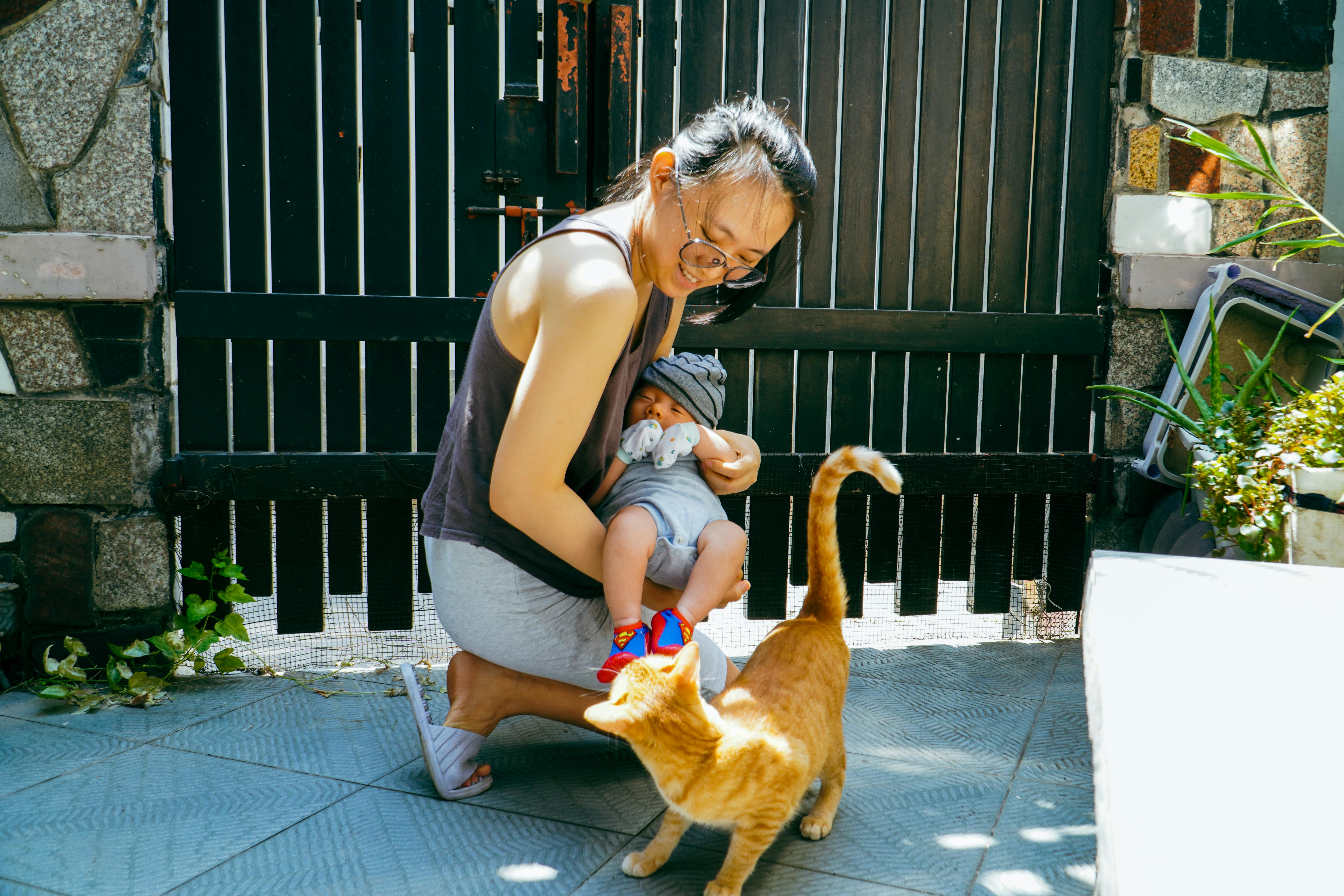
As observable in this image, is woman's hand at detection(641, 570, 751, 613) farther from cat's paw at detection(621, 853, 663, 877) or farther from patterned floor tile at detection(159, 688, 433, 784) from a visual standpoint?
patterned floor tile at detection(159, 688, 433, 784)

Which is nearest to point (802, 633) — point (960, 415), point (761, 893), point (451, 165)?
point (761, 893)

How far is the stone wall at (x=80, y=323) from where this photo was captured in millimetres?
2615

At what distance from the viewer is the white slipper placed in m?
1.97

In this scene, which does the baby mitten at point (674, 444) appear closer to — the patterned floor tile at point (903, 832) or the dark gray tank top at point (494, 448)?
the dark gray tank top at point (494, 448)

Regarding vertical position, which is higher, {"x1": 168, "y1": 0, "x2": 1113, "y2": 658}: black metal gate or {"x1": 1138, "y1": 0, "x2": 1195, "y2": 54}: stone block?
{"x1": 1138, "y1": 0, "x2": 1195, "y2": 54}: stone block

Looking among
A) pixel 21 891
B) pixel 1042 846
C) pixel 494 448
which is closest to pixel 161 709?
pixel 21 891

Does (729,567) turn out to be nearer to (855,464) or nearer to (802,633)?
(802,633)

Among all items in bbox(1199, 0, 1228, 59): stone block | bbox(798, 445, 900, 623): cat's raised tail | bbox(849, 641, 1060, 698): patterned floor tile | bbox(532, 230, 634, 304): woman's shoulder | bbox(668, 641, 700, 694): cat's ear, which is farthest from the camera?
bbox(1199, 0, 1228, 59): stone block

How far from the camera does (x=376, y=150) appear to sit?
2965mm

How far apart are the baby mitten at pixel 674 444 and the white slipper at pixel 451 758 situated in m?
0.75

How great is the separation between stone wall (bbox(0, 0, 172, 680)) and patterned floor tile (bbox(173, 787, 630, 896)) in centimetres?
137

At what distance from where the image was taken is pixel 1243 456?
2248 millimetres

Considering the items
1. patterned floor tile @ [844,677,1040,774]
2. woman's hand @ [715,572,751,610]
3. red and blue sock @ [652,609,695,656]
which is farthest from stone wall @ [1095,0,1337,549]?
red and blue sock @ [652,609,695,656]

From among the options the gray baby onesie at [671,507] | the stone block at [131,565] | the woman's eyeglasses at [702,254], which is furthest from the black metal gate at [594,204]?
the woman's eyeglasses at [702,254]
